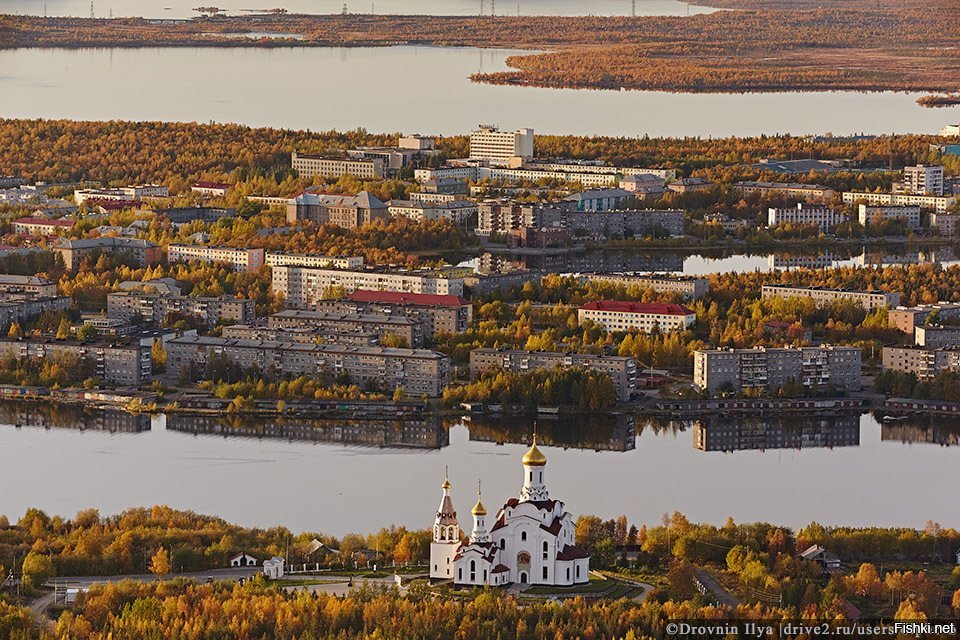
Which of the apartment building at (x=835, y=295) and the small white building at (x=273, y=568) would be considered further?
the apartment building at (x=835, y=295)

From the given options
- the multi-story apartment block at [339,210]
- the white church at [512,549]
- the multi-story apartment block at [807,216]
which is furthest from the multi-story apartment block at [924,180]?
the white church at [512,549]

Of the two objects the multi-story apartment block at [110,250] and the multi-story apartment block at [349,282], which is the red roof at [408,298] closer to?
the multi-story apartment block at [349,282]

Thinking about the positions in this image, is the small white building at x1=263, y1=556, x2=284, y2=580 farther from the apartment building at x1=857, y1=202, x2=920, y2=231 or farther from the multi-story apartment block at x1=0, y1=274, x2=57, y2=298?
the apartment building at x1=857, y1=202, x2=920, y2=231

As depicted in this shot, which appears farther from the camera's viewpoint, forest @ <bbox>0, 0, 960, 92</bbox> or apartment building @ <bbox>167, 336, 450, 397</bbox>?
forest @ <bbox>0, 0, 960, 92</bbox>

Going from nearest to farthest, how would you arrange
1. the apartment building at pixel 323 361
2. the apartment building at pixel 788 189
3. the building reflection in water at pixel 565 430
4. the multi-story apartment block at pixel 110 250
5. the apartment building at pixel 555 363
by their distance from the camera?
the building reflection in water at pixel 565 430 < the apartment building at pixel 555 363 < the apartment building at pixel 323 361 < the multi-story apartment block at pixel 110 250 < the apartment building at pixel 788 189

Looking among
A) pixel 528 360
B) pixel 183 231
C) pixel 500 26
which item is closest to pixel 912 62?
pixel 500 26

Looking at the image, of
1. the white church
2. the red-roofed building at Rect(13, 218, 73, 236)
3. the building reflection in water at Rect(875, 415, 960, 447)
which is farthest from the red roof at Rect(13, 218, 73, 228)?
the white church

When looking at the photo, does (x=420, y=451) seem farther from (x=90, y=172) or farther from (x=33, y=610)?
(x=90, y=172)

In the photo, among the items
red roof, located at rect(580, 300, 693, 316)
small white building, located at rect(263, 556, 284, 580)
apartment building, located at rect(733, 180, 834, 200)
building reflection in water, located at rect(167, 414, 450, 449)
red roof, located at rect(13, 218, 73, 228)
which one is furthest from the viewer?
apartment building, located at rect(733, 180, 834, 200)
